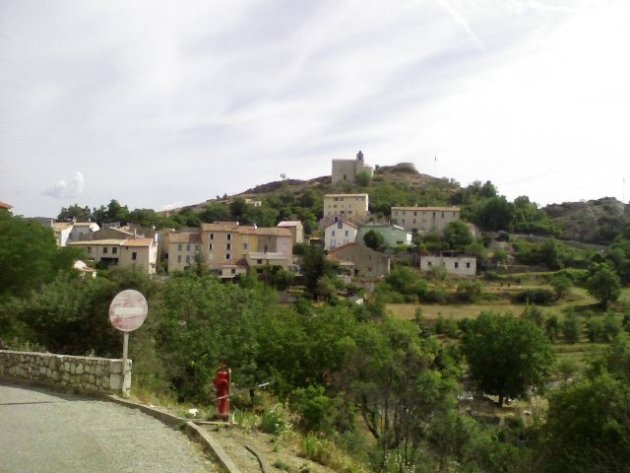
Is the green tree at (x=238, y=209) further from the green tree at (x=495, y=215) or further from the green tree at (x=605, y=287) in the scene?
the green tree at (x=605, y=287)

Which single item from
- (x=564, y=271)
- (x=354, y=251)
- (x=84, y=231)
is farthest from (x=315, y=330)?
(x=84, y=231)

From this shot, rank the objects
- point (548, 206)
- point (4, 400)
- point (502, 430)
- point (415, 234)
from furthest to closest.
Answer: point (548, 206), point (415, 234), point (502, 430), point (4, 400)

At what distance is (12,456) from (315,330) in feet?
54.8

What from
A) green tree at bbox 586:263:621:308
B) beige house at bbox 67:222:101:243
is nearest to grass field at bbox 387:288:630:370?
green tree at bbox 586:263:621:308

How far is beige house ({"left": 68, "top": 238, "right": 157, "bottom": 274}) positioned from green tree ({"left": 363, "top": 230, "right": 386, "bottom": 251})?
26996mm

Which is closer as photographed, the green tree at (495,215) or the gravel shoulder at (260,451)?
the gravel shoulder at (260,451)

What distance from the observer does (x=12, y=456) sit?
6.18 m

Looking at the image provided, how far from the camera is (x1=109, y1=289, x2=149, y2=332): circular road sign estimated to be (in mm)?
9570

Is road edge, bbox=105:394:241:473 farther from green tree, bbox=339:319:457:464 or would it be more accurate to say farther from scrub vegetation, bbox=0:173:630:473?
green tree, bbox=339:319:457:464

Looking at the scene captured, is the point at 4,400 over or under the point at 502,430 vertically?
over

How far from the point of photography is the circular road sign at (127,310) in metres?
9.57

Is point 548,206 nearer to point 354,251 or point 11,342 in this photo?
point 354,251

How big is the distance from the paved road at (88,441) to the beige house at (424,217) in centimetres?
8304

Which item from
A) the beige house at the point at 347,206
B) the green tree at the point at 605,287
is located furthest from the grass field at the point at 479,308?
the beige house at the point at 347,206
